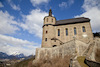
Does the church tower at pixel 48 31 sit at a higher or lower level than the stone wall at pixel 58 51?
higher

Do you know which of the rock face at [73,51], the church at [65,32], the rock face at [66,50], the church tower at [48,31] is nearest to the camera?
the rock face at [73,51]

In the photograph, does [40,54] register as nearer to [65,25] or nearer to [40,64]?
[40,64]

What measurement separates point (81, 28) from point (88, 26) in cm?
264

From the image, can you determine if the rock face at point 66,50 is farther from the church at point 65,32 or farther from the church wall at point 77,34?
the church wall at point 77,34

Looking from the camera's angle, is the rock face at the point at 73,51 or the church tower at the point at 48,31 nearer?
the rock face at the point at 73,51

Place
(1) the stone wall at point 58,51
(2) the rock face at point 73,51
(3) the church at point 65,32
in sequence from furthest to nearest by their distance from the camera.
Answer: (3) the church at point 65,32 → (1) the stone wall at point 58,51 → (2) the rock face at point 73,51

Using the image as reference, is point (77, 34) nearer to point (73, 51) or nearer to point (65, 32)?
point (65, 32)

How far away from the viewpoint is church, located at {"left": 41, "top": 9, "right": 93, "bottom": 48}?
1079 inches

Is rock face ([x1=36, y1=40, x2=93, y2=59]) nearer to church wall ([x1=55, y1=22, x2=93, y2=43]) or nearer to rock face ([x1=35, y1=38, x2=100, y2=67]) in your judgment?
rock face ([x1=35, y1=38, x2=100, y2=67])

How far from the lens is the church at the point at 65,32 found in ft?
89.9

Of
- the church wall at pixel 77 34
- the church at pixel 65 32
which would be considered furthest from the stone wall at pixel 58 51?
the church wall at pixel 77 34

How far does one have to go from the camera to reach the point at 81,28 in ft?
93.2

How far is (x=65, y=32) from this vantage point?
3033cm

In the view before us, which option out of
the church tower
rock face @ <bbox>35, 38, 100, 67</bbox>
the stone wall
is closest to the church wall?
the church tower
